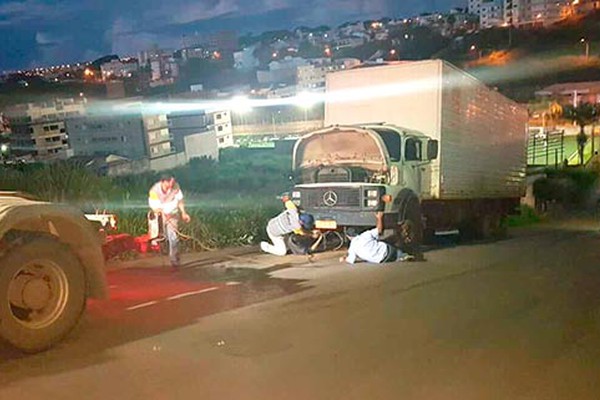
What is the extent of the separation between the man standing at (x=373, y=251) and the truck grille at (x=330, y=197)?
3.48ft

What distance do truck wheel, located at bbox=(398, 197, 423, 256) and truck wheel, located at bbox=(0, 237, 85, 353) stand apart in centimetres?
784

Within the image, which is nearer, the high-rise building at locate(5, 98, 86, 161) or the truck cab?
the truck cab

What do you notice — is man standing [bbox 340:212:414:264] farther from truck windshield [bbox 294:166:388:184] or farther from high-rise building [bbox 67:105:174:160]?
high-rise building [bbox 67:105:174:160]

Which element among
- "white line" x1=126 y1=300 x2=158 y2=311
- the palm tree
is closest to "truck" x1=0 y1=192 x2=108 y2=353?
"white line" x1=126 y1=300 x2=158 y2=311

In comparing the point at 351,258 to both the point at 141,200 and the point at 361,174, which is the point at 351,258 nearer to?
the point at 361,174

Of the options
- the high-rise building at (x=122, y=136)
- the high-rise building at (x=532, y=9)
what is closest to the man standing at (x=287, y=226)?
→ the high-rise building at (x=122, y=136)

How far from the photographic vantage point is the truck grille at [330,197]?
1294 centimetres

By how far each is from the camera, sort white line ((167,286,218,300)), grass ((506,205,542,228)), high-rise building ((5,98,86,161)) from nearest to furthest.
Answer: white line ((167,286,218,300)) → high-rise building ((5,98,86,161)) → grass ((506,205,542,228))

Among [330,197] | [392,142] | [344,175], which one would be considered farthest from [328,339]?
[392,142]

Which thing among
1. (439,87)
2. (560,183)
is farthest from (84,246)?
(560,183)

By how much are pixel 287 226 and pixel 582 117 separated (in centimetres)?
4128

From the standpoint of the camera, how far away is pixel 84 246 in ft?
21.2

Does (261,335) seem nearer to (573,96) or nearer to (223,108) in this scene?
(223,108)

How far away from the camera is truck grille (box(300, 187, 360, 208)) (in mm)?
12938
